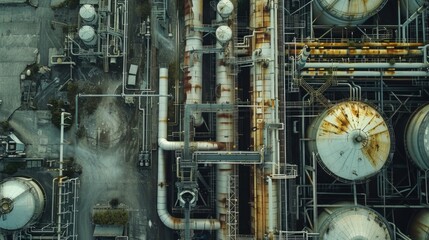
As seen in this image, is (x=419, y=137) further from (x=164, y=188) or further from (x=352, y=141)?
(x=164, y=188)

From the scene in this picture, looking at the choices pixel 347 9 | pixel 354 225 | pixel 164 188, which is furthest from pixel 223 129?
pixel 347 9

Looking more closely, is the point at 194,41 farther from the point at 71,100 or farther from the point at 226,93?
the point at 71,100

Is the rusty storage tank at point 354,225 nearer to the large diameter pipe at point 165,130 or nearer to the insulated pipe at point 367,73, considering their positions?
the large diameter pipe at point 165,130

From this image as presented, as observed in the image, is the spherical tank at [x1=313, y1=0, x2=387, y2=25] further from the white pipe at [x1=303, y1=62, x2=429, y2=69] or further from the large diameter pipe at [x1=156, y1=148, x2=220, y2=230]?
the large diameter pipe at [x1=156, y1=148, x2=220, y2=230]

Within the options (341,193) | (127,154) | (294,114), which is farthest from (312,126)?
(127,154)

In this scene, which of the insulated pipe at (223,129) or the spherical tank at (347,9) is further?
the spherical tank at (347,9)

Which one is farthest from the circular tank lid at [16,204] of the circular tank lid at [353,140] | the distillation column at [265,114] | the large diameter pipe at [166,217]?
the circular tank lid at [353,140]

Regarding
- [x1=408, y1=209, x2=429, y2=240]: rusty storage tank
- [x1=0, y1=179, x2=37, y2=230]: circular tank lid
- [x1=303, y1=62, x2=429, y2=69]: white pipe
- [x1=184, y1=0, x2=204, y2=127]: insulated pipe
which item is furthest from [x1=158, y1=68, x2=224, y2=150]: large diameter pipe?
[x1=408, y1=209, x2=429, y2=240]: rusty storage tank
